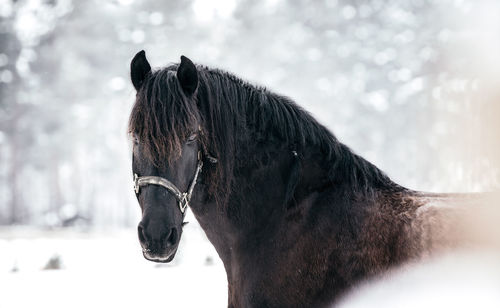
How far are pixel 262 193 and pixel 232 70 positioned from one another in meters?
41.2

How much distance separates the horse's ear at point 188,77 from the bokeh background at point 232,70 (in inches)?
1115

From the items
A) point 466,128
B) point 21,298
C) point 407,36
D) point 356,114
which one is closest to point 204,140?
point 21,298

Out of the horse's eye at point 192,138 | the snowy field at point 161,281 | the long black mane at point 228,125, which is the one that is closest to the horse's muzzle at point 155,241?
the long black mane at point 228,125

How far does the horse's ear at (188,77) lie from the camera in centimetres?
338

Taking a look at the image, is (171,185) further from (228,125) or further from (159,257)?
(228,125)

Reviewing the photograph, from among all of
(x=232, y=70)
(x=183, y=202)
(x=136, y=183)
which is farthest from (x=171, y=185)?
(x=232, y=70)

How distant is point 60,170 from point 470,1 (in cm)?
3705

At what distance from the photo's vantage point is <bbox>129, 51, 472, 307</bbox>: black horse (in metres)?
3.17

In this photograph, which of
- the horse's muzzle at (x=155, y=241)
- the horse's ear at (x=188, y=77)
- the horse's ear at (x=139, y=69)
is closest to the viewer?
the horse's muzzle at (x=155, y=241)

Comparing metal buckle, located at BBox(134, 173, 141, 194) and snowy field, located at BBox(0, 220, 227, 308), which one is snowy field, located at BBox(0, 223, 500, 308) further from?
metal buckle, located at BBox(134, 173, 141, 194)

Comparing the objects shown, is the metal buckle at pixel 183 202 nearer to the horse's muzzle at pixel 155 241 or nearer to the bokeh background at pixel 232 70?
the horse's muzzle at pixel 155 241

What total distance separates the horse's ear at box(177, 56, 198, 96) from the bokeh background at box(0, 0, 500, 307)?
28333 mm

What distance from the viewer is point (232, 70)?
44094 millimetres

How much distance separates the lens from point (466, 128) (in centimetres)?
3819
